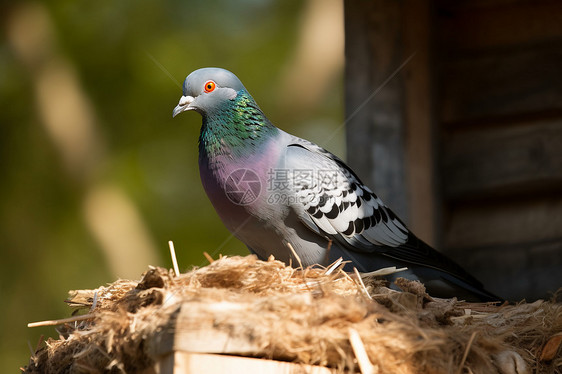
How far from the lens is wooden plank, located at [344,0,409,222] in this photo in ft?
10.9

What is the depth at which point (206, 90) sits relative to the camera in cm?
265

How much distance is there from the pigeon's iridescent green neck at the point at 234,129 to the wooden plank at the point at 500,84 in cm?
125

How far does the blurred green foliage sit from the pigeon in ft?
Answer: 11.6

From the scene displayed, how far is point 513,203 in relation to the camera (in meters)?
3.43

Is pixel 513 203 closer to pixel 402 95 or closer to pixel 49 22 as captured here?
pixel 402 95

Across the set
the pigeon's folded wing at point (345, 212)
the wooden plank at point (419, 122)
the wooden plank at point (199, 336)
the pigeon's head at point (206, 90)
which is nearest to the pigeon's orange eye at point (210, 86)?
the pigeon's head at point (206, 90)

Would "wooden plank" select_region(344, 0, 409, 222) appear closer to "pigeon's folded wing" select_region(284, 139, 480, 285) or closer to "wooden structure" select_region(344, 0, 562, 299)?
"wooden structure" select_region(344, 0, 562, 299)

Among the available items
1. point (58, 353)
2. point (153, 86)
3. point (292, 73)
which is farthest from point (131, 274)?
point (58, 353)

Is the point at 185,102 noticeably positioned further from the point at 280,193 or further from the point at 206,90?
the point at 280,193

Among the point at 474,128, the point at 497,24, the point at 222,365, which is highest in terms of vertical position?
the point at 497,24

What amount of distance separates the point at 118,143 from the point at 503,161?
461cm

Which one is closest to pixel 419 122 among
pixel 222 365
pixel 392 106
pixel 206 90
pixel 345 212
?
pixel 392 106

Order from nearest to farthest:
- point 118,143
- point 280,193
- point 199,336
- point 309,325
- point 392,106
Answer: point 199,336 → point 309,325 → point 280,193 → point 392,106 → point 118,143

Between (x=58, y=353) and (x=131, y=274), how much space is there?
4.42 metres
